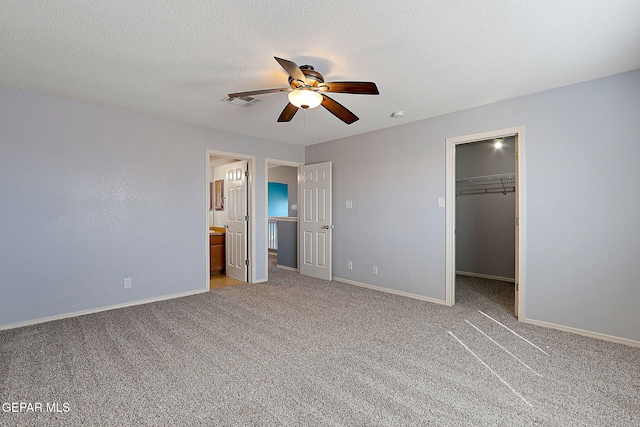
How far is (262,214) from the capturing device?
5.25m

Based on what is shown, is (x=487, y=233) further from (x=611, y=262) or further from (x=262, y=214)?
(x=262, y=214)

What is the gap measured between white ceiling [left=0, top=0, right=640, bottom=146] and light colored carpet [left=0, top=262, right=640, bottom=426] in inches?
95.6

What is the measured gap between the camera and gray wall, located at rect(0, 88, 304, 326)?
10.4 feet

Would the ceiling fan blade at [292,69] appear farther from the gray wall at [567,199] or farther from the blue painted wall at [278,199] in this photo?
the blue painted wall at [278,199]

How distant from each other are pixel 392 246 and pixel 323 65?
9.08ft

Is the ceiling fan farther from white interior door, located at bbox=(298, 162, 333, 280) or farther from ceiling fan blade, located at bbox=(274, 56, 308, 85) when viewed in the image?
white interior door, located at bbox=(298, 162, 333, 280)

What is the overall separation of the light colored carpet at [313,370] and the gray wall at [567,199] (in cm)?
41

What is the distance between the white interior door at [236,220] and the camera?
521 cm

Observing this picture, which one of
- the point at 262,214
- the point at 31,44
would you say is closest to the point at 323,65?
the point at 31,44

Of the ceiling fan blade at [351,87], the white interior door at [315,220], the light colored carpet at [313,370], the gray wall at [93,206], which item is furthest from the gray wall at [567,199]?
the gray wall at [93,206]

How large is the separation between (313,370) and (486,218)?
15.0 ft

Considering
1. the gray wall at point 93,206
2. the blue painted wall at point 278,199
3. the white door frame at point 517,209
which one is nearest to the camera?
the gray wall at point 93,206

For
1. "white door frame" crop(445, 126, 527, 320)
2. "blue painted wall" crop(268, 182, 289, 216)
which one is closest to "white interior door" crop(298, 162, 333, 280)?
"white door frame" crop(445, 126, 527, 320)

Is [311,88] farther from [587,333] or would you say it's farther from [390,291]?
[587,333]
